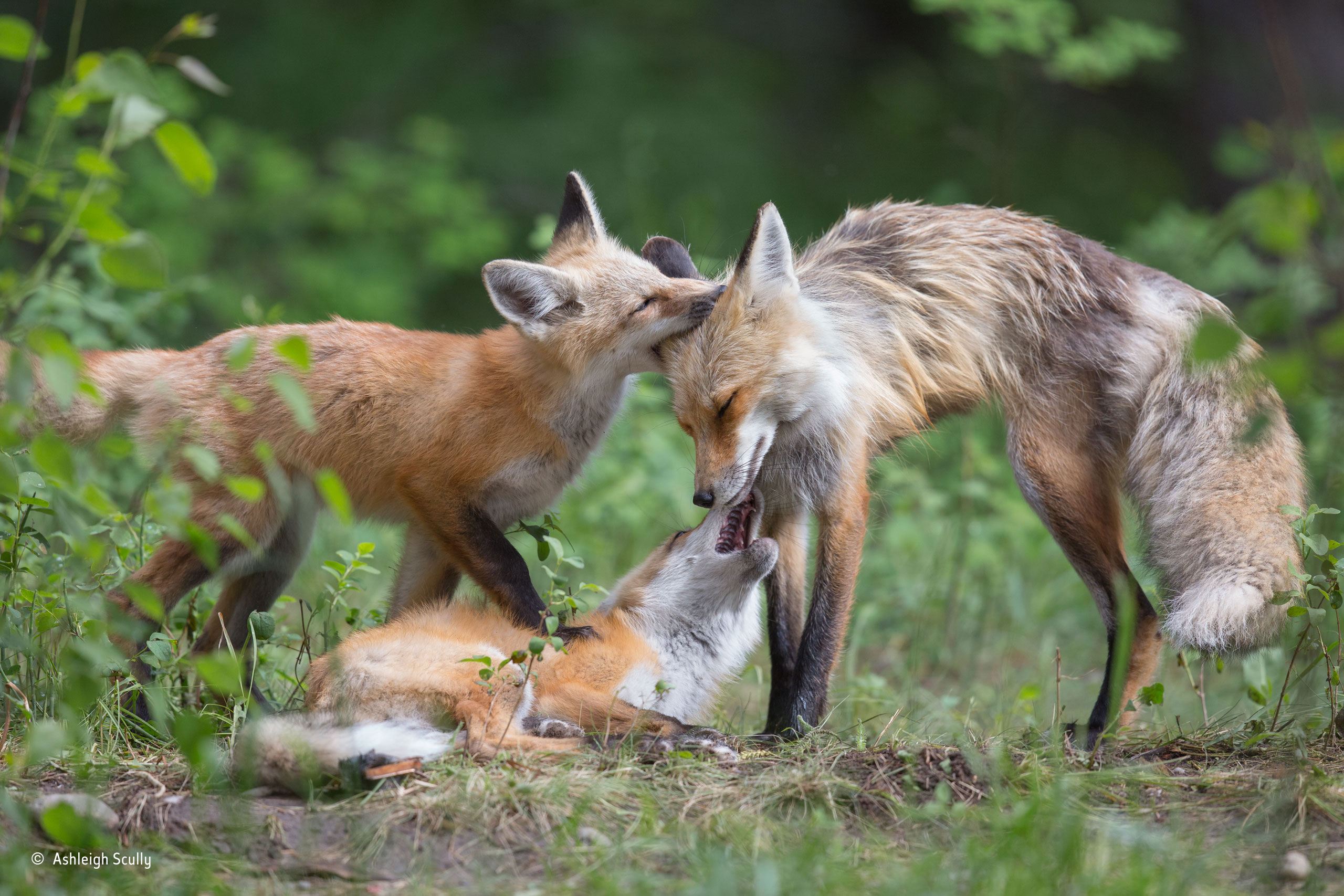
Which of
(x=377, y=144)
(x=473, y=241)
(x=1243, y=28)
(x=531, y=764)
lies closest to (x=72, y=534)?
(x=531, y=764)

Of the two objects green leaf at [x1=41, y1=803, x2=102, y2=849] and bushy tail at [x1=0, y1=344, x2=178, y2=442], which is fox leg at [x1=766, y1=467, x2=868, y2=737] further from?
bushy tail at [x1=0, y1=344, x2=178, y2=442]

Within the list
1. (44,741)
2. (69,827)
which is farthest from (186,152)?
(69,827)

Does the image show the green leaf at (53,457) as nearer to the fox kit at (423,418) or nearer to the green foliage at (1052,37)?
the fox kit at (423,418)

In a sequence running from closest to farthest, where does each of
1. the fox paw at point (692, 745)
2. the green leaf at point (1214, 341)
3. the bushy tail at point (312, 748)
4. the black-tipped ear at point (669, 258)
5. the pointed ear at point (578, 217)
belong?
the green leaf at point (1214, 341)
the bushy tail at point (312, 748)
the fox paw at point (692, 745)
the black-tipped ear at point (669, 258)
the pointed ear at point (578, 217)

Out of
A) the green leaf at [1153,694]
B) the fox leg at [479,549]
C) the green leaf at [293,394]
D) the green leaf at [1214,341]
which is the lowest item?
the fox leg at [479,549]

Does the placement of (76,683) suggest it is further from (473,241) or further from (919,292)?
(473,241)

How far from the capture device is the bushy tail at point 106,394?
360 cm

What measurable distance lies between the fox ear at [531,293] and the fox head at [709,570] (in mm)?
945

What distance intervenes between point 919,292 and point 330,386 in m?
2.25

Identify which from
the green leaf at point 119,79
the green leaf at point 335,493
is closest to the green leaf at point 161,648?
the green leaf at point 335,493

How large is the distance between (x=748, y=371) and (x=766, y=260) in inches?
16.6

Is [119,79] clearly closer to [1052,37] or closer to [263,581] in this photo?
[263,581]

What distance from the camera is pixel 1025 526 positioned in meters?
6.10

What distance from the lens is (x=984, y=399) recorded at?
4105 mm
